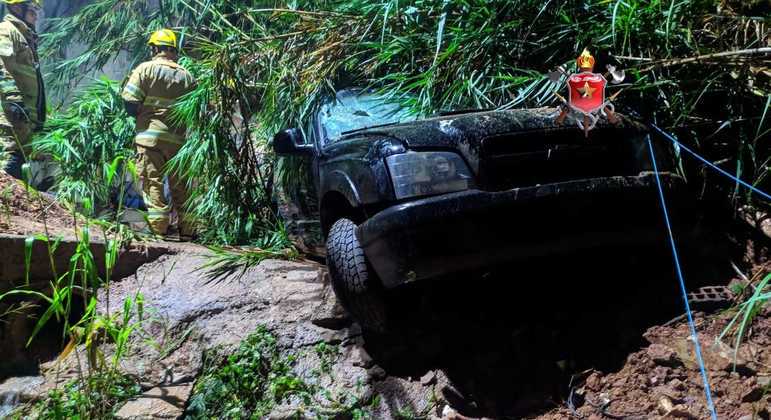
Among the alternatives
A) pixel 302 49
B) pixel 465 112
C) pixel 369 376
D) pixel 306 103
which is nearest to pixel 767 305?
pixel 465 112

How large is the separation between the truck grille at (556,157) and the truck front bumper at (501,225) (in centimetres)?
8

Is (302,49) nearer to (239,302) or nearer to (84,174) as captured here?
(239,302)

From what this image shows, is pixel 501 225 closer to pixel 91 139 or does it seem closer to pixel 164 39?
pixel 164 39

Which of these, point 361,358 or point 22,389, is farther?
point 22,389

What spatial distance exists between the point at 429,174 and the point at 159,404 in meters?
1.59

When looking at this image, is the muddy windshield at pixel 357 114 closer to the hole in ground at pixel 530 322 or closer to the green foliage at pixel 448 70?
the green foliage at pixel 448 70

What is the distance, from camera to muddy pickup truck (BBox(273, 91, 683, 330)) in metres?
2.42

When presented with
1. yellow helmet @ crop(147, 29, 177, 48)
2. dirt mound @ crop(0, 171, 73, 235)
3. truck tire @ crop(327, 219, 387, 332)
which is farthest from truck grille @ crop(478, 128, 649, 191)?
yellow helmet @ crop(147, 29, 177, 48)

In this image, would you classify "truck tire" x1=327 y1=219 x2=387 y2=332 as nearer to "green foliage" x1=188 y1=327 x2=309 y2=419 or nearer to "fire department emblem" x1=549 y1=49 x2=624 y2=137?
"green foliage" x1=188 y1=327 x2=309 y2=419

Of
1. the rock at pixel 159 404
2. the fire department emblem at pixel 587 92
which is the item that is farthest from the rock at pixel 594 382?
the rock at pixel 159 404

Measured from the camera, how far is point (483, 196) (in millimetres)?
2408

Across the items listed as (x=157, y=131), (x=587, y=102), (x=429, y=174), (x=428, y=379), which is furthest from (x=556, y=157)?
(x=157, y=131)

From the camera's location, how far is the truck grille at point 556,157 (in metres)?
2.49

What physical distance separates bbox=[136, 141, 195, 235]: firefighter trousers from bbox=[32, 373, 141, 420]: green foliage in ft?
8.06
